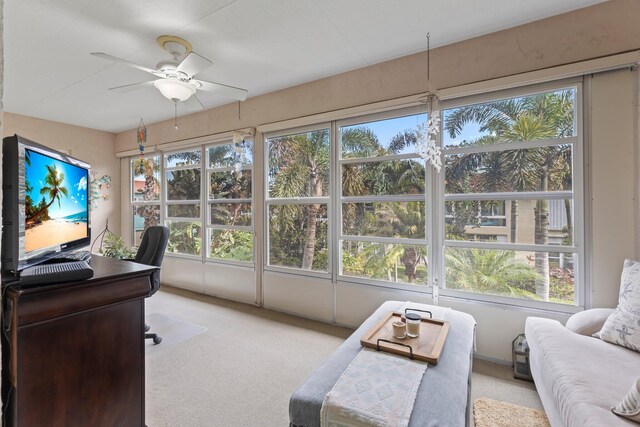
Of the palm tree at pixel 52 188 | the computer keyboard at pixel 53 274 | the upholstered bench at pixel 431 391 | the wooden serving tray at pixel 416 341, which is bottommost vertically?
the upholstered bench at pixel 431 391

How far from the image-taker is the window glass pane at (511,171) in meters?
2.34

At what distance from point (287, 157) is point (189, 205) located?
2.04m

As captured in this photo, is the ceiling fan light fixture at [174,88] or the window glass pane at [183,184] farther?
the window glass pane at [183,184]

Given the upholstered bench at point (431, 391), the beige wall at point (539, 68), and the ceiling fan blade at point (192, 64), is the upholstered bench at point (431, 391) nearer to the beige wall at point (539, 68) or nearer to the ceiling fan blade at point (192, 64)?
the beige wall at point (539, 68)

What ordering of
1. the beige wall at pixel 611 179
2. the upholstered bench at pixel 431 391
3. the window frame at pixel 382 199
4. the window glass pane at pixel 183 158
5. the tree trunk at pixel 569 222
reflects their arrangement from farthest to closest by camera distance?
the window glass pane at pixel 183 158, the window frame at pixel 382 199, the tree trunk at pixel 569 222, the beige wall at pixel 611 179, the upholstered bench at pixel 431 391

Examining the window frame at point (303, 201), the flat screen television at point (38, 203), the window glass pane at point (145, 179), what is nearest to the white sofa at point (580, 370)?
the window frame at point (303, 201)

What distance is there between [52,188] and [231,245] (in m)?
3.11

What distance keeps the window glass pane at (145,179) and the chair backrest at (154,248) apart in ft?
7.95

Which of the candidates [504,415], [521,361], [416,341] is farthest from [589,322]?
[416,341]

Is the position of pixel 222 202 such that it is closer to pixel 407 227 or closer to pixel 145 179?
pixel 145 179

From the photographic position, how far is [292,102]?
3.59 meters

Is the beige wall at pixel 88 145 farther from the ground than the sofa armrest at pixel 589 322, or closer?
farther from the ground

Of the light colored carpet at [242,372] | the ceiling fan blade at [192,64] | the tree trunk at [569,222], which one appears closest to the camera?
the light colored carpet at [242,372]

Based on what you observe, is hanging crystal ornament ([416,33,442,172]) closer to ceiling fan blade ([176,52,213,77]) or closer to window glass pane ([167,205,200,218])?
ceiling fan blade ([176,52,213,77])
